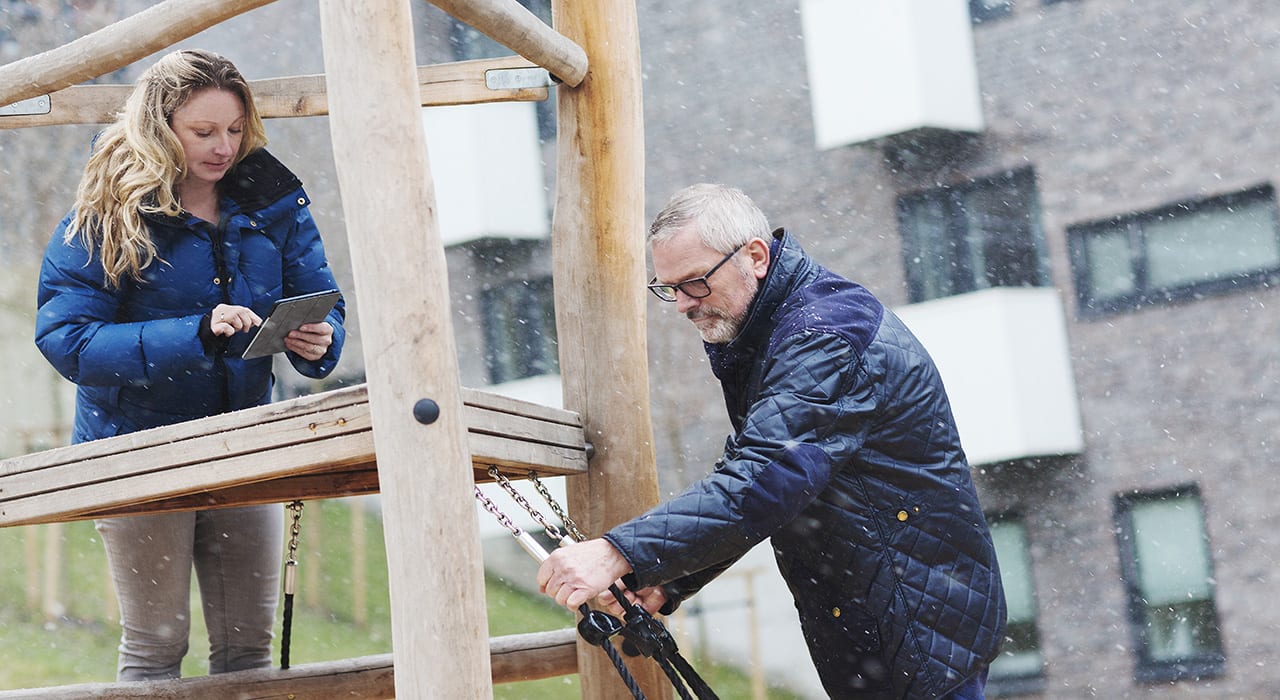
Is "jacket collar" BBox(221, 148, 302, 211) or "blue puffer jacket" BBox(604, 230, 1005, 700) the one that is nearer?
"blue puffer jacket" BBox(604, 230, 1005, 700)

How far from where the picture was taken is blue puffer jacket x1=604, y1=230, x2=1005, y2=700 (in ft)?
9.02

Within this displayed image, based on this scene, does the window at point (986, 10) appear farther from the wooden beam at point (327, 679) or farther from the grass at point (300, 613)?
the wooden beam at point (327, 679)

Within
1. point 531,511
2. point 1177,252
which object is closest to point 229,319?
point 531,511

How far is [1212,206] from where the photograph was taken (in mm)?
11336

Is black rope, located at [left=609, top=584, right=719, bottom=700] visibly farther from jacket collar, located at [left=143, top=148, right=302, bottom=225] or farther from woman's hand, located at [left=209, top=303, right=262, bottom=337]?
jacket collar, located at [left=143, top=148, right=302, bottom=225]

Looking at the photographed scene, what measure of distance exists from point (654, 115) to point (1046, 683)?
6.06 meters

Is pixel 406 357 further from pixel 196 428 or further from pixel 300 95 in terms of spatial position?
pixel 300 95

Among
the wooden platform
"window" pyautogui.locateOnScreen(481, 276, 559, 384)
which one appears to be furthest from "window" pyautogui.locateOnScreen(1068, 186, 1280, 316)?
the wooden platform

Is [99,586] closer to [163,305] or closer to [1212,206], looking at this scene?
[1212,206]

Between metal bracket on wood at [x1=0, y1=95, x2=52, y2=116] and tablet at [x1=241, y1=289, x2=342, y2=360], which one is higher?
metal bracket on wood at [x1=0, y1=95, x2=52, y2=116]

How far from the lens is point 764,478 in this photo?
2.74m

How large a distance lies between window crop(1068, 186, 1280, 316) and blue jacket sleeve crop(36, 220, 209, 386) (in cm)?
986

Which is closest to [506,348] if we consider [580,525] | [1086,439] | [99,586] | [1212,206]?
[99,586]

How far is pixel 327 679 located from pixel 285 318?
4.13 ft
